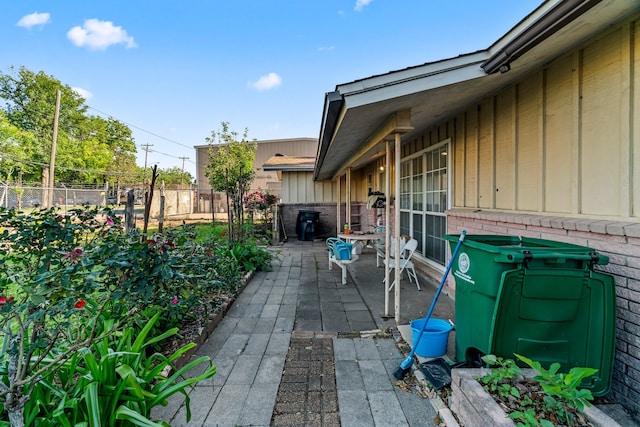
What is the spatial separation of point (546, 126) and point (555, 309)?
1589 mm

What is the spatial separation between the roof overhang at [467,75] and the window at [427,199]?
1.08 meters

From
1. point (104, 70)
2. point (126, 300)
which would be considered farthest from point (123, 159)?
point (126, 300)

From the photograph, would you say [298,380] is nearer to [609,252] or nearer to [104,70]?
[609,252]

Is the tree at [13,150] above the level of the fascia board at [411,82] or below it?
above

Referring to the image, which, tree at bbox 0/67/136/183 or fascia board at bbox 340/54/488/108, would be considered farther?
tree at bbox 0/67/136/183

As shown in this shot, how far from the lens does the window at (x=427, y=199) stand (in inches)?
180

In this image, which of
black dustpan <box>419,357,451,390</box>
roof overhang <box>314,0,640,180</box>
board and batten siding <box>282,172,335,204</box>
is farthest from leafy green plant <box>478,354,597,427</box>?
board and batten siding <box>282,172,335,204</box>

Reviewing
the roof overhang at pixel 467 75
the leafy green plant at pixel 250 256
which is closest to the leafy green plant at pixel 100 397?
the roof overhang at pixel 467 75

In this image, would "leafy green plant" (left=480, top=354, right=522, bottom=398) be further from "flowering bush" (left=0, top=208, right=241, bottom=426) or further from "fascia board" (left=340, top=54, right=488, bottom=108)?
"fascia board" (left=340, top=54, right=488, bottom=108)

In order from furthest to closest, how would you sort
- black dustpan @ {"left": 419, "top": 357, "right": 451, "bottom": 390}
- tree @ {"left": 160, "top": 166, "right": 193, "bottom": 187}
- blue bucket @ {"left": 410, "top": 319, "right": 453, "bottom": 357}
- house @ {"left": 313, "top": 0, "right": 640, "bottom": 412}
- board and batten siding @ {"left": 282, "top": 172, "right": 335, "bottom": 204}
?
tree @ {"left": 160, "top": 166, "right": 193, "bottom": 187}, board and batten siding @ {"left": 282, "top": 172, "right": 335, "bottom": 204}, blue bucket @ {"left": 410, "top": 319, "right": 453, "bottom": 357}, black dustpan @ {"left": 419, "top": 357, "right": 451, "bottom": 390}, house @ {"left": 313, "top": 0, "right": 640, "bottom": 412}

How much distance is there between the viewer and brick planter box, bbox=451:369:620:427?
1344 millimetres

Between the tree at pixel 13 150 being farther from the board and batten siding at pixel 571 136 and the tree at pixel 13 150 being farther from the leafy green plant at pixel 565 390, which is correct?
the leafy green plant at pixel 565 390

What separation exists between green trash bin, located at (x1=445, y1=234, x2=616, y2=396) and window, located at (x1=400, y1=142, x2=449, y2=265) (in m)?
2.43

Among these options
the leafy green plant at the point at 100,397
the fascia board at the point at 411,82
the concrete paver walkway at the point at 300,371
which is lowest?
the concrete paver walkway at the point at 300,371
